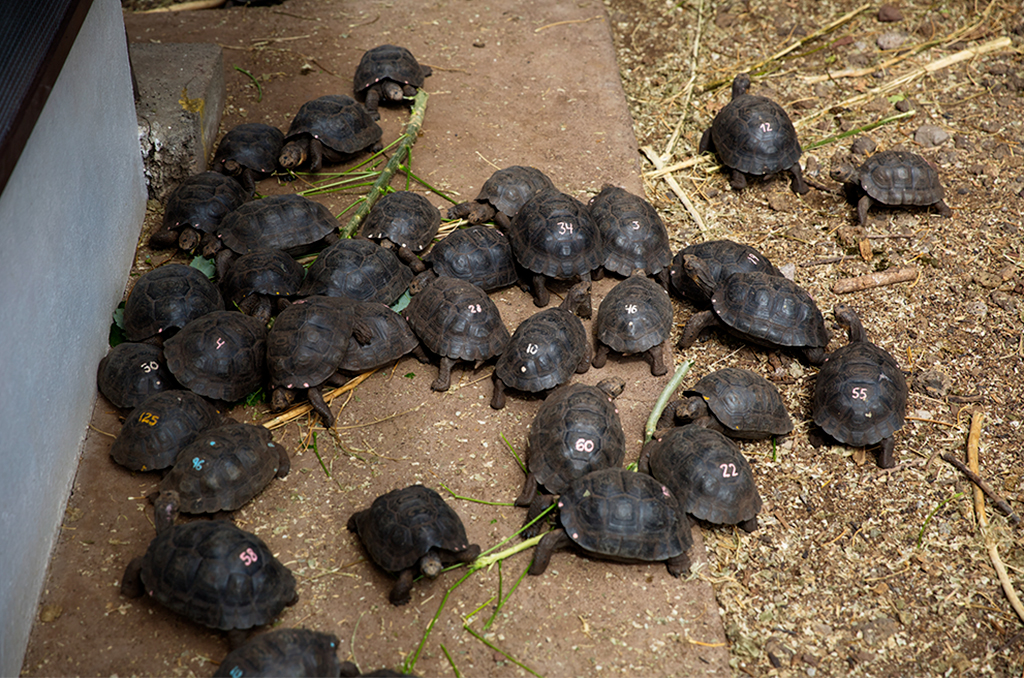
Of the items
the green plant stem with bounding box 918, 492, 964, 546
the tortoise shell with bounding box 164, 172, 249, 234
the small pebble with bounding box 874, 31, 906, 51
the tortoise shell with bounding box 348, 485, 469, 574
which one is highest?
the tortoise shell with bounding box 164, 172, 249, 234

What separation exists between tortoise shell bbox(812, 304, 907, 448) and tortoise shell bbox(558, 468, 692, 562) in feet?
4.59

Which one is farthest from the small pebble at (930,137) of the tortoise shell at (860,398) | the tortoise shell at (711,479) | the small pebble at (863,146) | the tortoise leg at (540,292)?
the tortoise shell at (711,479)

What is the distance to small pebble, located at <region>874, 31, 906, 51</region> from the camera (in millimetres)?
9305

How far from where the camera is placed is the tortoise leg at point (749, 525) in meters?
4.92

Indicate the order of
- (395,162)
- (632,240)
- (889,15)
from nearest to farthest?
(632,240)
(395,162)
(889,15)

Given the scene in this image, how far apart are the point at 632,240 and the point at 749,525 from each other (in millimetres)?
2466

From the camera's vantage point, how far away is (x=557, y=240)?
6.17m

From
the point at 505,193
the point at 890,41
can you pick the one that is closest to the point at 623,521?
the point at 505,193

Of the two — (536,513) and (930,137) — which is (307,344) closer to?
(536,513)

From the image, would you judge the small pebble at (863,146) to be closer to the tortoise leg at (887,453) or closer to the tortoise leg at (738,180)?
the tortoise leg at (738,180)

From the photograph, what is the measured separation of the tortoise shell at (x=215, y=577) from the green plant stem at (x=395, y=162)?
2.96 metres

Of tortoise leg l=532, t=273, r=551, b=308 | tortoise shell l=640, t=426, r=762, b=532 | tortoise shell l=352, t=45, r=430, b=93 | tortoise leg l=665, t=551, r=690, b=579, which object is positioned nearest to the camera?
tortoise leg l=665, t=551, r=690, b=579

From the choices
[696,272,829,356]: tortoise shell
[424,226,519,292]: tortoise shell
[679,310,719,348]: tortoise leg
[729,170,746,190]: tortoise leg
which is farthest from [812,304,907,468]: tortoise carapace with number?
[729,170,746,190]: tortoise leg

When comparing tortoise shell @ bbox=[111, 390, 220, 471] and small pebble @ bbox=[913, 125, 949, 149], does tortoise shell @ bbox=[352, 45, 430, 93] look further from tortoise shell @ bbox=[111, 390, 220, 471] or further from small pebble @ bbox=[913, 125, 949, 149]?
small pebble @ bbox=[913, 125, 949, 149]
